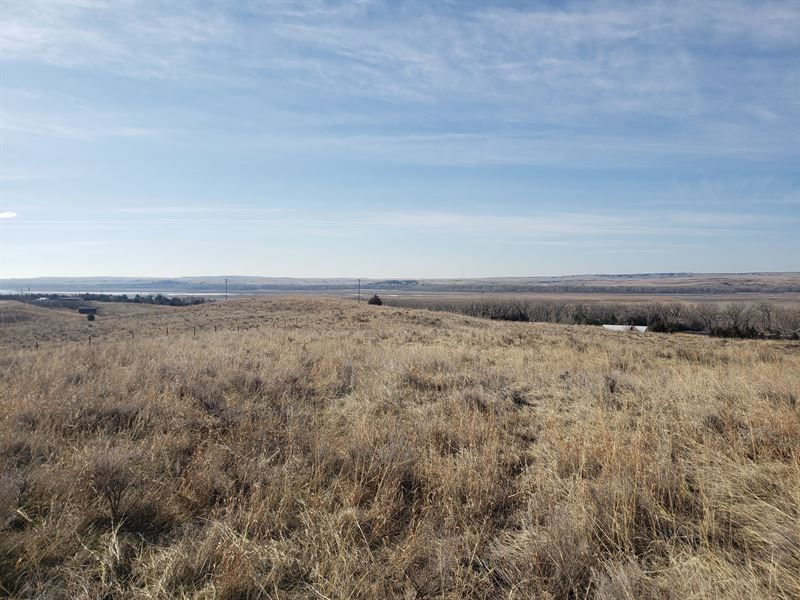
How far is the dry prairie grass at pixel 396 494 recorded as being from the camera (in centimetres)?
310

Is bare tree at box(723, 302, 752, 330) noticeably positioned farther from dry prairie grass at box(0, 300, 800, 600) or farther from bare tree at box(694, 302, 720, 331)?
dry prairie grass at box(0, 300, 800, 600)

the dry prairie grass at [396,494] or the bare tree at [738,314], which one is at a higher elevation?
the dry prairie grass at [396,494]

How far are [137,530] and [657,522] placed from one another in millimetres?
4139

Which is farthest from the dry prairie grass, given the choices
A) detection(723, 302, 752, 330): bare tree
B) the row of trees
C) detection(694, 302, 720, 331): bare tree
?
detection(723, 302, 752, 330): bare tree

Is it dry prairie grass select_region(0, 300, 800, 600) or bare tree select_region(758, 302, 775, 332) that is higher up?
dry prairie grass select_region(0, 300, 800, 600)

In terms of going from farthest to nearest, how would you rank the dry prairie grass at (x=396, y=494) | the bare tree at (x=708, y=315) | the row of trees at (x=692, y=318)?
the bare tree at (x=708, y=315) → the row of trees at (x=692, y=318) → the dry prairie grass at (x=396, y=494)

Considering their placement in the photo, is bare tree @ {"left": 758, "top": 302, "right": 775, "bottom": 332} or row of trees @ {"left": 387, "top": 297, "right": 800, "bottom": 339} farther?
bare tree @ {"left": 758, "top": 302, "right": 775, "bottom": 332}

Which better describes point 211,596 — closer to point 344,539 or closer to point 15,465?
point 344,539

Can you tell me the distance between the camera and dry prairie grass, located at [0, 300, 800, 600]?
3096mm

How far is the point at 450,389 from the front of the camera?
8523 mm

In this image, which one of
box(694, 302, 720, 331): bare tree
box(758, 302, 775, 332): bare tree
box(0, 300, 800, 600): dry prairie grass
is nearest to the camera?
box(0, 300, 800, 600): dry prairie grass

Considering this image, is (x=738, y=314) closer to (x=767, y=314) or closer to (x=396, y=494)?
(x=767, y=314)

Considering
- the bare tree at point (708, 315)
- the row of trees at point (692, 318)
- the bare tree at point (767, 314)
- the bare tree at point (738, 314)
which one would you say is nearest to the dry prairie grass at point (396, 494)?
the row of trees at point (692, 318)

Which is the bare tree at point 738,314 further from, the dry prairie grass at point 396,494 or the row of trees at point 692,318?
the dry prairie grass at point 396,494
